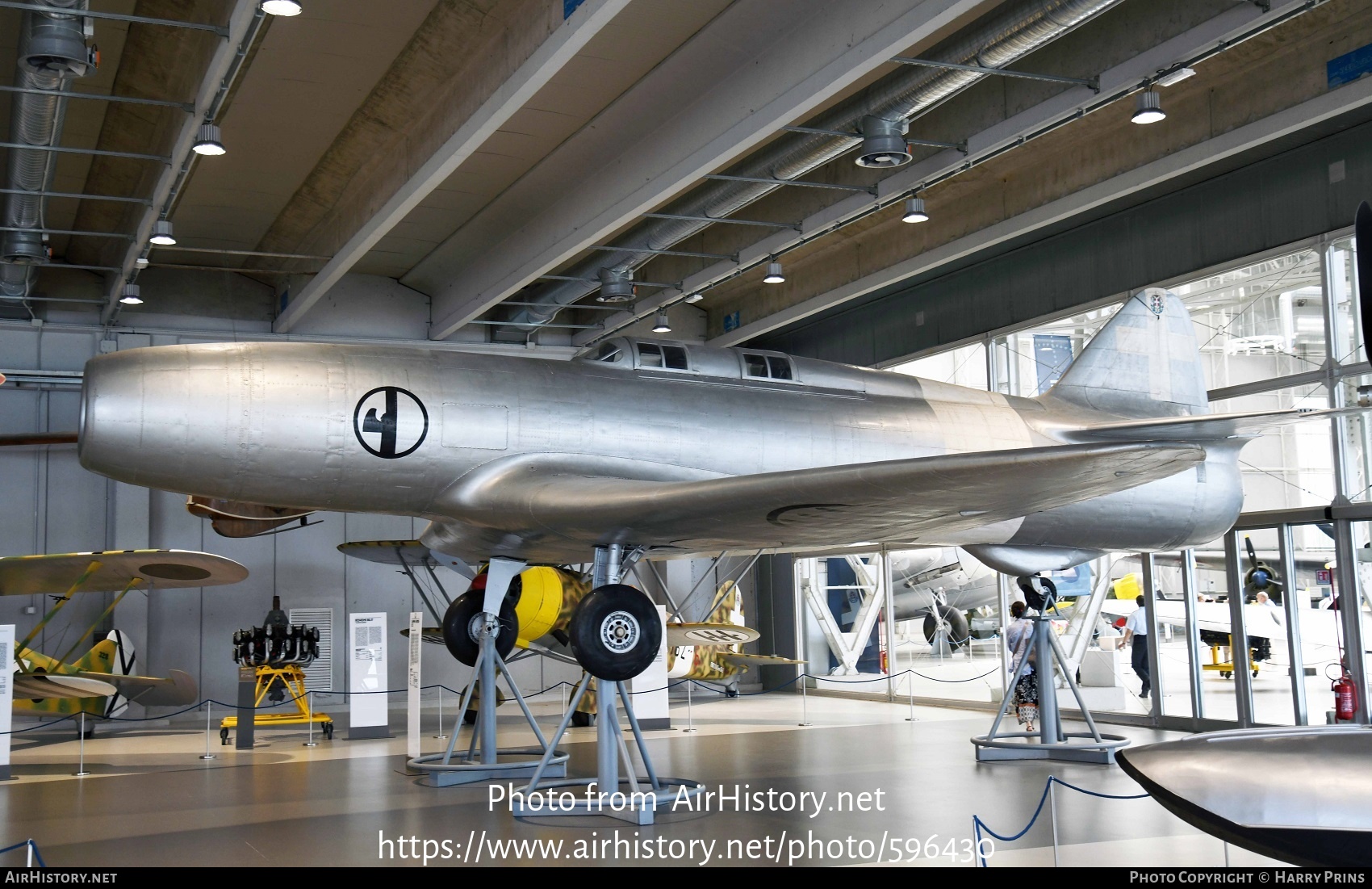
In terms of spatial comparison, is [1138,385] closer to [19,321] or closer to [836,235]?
[836,235]

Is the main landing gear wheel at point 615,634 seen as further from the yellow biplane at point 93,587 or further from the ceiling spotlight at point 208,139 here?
the yellow biplane at point 93,587

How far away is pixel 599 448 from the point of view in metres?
7.98

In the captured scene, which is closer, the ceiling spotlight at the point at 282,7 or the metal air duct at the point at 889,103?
the ceiling spotlight at the point at 282,7

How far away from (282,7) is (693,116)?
4450 millimetres

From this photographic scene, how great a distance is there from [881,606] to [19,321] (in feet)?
47.6

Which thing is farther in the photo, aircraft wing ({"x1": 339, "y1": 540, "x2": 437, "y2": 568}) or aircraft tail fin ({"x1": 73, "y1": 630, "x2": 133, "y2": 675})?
aircraft wing ({"x1": 339, "y1": 540, "x2": 437, "y2": 568})

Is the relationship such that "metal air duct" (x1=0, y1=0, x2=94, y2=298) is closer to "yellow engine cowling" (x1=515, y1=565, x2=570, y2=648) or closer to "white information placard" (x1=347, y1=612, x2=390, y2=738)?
"yellow engine cowling" (x1=515, y1=565, x2=570, y2=648)

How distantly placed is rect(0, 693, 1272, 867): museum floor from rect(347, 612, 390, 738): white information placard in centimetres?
53

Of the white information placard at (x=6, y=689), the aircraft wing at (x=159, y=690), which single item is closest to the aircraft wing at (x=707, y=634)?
the aircraft wing at (x=159, y=690)

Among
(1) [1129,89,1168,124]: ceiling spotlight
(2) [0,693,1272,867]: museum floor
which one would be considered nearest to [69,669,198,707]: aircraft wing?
(2) [0,693,1272,867]: museum floor

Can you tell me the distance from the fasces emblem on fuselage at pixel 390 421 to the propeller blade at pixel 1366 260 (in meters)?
5.56

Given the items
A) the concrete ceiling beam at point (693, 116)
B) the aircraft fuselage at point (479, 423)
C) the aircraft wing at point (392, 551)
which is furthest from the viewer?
the aircraft wing at point (392, 551)

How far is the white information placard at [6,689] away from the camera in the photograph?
10391mm

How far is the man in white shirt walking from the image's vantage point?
14227 millimetres
